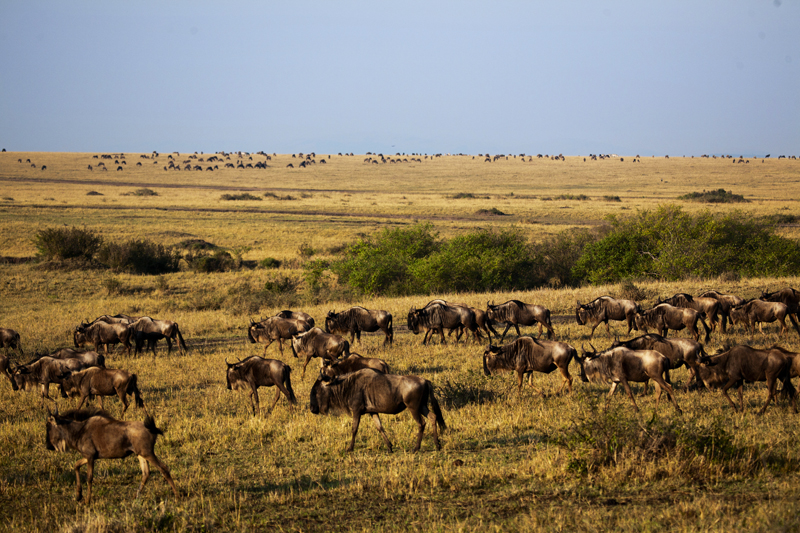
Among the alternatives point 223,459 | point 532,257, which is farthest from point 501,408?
point 532,257

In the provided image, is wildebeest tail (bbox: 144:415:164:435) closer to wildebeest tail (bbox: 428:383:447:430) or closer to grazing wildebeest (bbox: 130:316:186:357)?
wildebeest tail (bbox: 428:383:447:430)

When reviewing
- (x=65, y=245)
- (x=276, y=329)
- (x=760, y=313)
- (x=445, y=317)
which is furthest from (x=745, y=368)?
(x=65, y=245)

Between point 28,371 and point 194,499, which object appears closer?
point 194,499

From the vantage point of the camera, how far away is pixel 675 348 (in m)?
10.7

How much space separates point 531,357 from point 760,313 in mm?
7845

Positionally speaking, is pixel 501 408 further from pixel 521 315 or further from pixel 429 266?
pixel 429 266

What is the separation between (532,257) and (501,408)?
22089mm

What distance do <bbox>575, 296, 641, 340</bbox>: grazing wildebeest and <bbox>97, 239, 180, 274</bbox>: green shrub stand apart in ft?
87.8

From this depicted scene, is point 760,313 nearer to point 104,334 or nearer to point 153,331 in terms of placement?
point 153,331

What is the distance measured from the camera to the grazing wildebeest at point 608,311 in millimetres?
16219

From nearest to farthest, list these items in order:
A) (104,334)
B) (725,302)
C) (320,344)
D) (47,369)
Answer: (47,369), (320,344), (104,334), (725,302)

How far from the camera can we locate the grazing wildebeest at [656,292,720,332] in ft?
52.4

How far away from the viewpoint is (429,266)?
91.1 feet

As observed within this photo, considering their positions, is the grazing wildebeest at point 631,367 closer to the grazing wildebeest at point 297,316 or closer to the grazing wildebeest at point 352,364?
the grazing wildebeest at point 352,364
